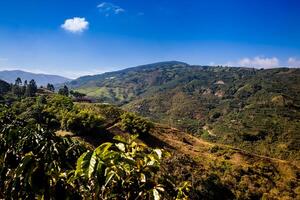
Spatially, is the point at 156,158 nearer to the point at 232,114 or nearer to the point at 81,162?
the point at 81,162

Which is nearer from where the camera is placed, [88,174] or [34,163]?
[88,174]

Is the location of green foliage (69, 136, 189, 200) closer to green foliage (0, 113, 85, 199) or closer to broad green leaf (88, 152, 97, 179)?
broad green leaf (88, 152, 97, 179)

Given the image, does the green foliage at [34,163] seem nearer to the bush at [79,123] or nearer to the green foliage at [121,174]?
the green foliage at [121,174]

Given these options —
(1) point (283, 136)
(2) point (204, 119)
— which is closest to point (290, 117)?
(1) point (283, 136)

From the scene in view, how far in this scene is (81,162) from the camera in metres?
4.14

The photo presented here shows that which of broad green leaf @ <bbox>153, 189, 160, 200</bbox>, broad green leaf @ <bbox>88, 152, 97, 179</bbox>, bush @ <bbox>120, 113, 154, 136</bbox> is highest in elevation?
broad green leaf @ <bbox>88, 152, 97, 179</bbox>

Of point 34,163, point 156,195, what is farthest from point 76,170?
point 156,195

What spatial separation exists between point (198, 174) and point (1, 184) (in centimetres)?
5309

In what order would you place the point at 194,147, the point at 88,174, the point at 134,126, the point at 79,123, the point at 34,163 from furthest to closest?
1. the point at 194,147
2. the point at 134,126
3. the point at 79,123
4. the point at 34,163
5. the point at 88,174

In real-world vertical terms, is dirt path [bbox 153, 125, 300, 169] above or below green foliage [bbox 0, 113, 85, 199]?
below

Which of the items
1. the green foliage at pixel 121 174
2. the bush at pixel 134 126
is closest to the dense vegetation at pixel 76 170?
the green foliage at pixel 121 174

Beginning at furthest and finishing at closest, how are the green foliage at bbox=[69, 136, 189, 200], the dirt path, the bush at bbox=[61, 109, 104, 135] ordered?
the dirt path < the bush at bbox=[61, 109, 104, 135] < the green foliage at bbox=[69, 136, 189, 200]

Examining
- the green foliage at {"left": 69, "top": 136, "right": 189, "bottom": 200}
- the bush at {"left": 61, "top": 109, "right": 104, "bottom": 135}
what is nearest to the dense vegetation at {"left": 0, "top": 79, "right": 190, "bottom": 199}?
the green foliage at {"left": 69, "top": 136, "right": 189, "bottom": 200}

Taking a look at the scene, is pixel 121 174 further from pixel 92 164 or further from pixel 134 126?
pixel 134 126
